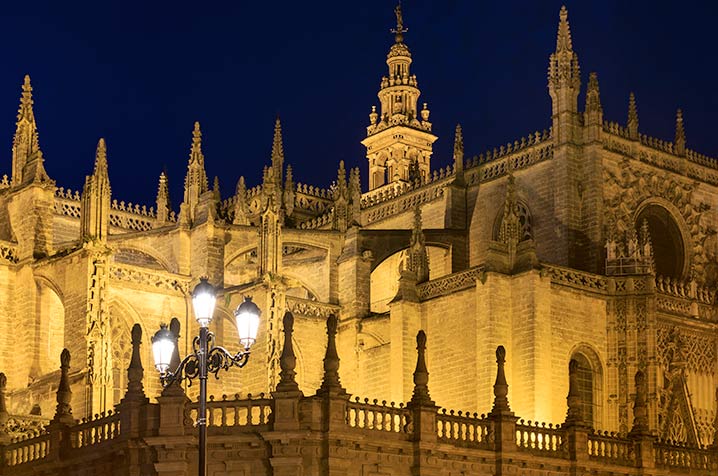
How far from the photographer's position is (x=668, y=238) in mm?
51938

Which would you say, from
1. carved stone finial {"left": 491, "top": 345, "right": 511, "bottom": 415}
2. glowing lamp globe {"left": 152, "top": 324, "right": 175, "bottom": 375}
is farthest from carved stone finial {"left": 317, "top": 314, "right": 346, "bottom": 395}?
glowing lamp globe {"left": 152, "top": 324, "right": 175, "bottom": 375}

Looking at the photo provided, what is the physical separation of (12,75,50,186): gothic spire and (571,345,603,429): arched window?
1664 cm

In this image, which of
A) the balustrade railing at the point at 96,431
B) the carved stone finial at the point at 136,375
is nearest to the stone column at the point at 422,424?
the carved stone finial at the point at 136,375

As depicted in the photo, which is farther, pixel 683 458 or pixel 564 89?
pixel 564 89

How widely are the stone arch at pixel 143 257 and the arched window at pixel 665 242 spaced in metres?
15.9

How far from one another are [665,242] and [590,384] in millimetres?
8461

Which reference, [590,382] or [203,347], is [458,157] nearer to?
[590,382]

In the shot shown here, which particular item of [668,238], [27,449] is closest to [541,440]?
[27,449]

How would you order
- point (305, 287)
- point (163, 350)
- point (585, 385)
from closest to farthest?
1. point (163, 350)
2. point (585, 385)
3. point (305, 287)

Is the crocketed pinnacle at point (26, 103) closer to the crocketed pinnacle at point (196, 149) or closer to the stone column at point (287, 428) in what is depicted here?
the crocketed pinnacle at point (196, 149)

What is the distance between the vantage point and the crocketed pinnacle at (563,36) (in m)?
49.6

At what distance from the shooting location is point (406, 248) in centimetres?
5184

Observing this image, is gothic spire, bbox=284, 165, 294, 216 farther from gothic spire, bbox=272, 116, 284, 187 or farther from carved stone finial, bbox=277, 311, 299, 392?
carved stone finial, bbox=277, 311, 299, 392

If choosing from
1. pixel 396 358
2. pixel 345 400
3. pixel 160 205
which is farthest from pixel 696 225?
pixel 345 400
